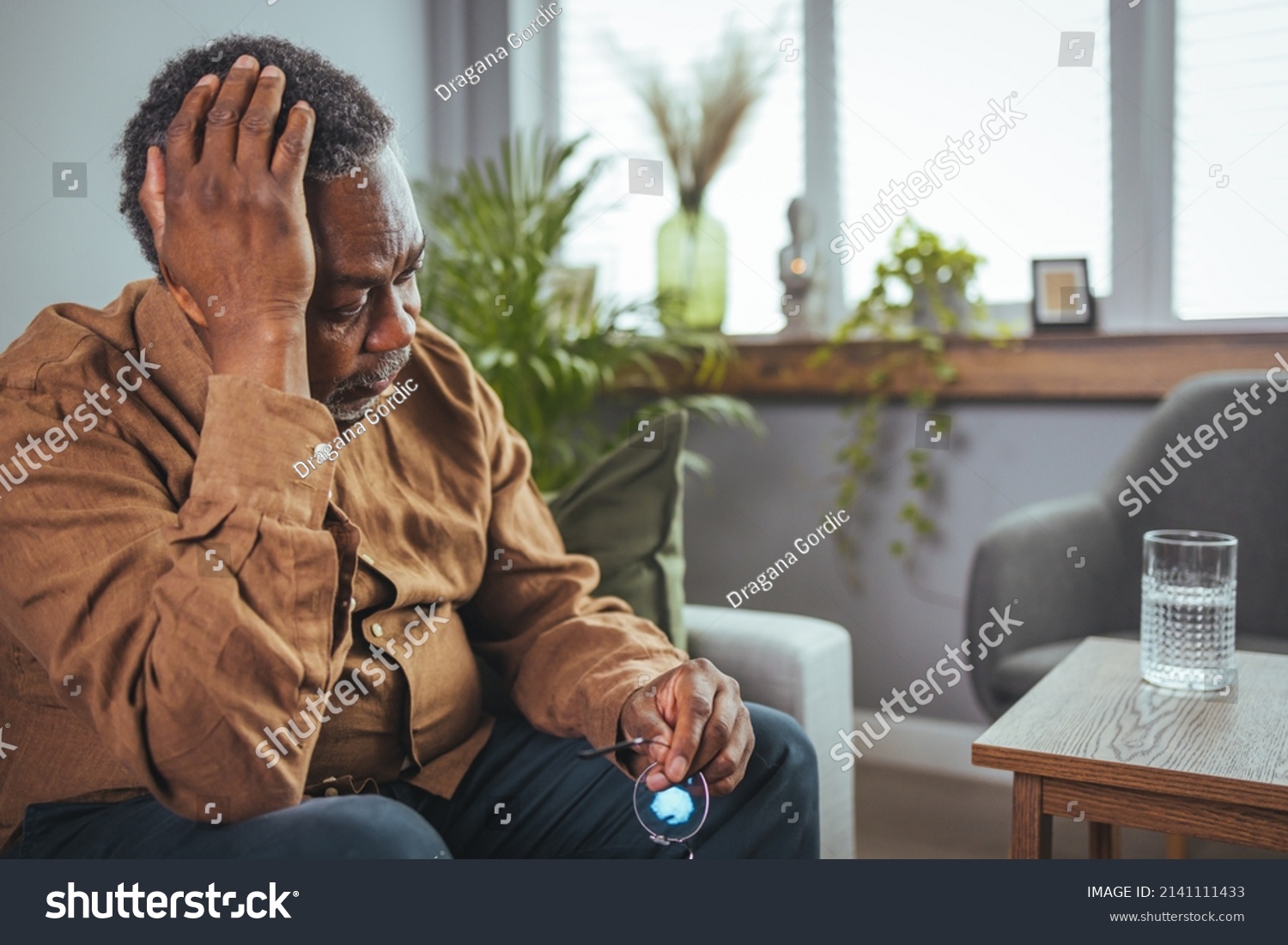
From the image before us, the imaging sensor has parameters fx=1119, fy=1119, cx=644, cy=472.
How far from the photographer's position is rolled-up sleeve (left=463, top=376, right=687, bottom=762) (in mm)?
1151

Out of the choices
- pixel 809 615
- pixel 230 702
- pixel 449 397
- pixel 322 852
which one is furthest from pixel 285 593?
pixel 809 615

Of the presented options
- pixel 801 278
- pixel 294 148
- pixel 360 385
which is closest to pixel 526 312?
pixel 801 278

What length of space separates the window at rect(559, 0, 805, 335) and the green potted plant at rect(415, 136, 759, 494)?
0.28 m

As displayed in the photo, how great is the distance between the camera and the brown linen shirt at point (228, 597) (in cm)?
82

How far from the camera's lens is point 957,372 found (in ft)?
7.56

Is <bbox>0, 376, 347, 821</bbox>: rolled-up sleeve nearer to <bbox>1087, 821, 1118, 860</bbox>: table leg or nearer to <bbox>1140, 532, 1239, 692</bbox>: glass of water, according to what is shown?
<bbox>1140, 532, 1239, 692</bbox>: glass of water

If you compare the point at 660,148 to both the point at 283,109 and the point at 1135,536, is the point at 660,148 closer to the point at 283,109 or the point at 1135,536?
the point at 1135,536

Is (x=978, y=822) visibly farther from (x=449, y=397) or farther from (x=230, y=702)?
(x=230, y=702)

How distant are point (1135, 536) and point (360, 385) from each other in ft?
4.89

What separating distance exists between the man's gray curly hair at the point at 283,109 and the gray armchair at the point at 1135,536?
125 cm

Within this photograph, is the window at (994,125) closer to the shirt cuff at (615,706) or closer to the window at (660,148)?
the window at (660,148)

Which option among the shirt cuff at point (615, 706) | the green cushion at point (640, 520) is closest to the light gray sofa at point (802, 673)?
the green cushion at point (640, 520)

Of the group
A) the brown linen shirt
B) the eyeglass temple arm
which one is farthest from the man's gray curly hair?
the eyeglass temple arm

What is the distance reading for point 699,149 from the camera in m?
2.52
